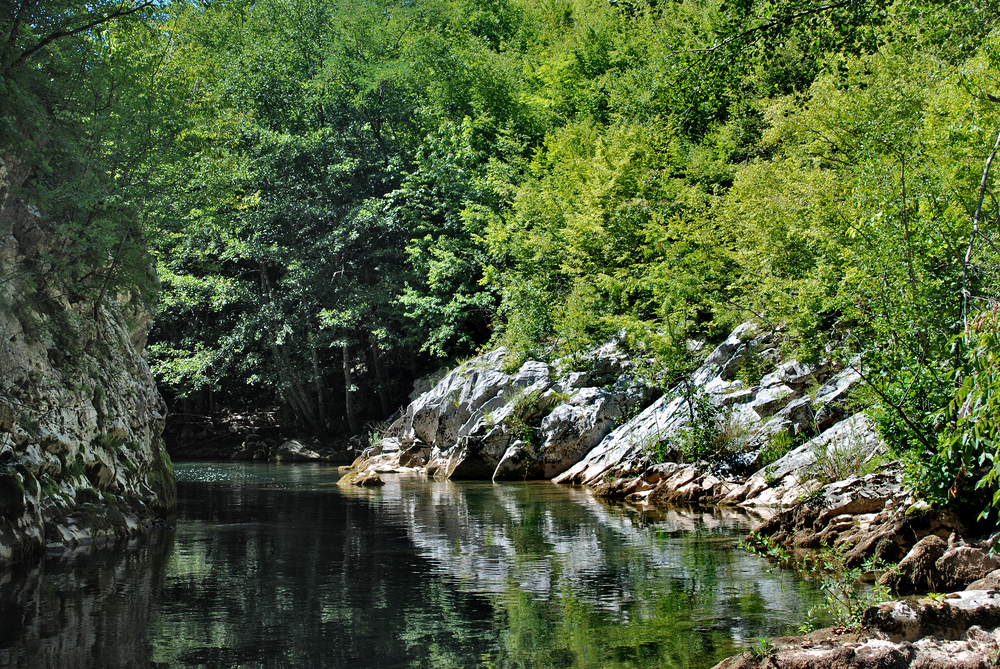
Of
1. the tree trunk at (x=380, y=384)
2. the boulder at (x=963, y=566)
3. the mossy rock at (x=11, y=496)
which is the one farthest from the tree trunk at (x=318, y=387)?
the boulder at (x=963, y=566)

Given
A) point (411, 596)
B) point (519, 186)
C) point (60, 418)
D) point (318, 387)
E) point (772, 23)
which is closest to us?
point (772, 23)

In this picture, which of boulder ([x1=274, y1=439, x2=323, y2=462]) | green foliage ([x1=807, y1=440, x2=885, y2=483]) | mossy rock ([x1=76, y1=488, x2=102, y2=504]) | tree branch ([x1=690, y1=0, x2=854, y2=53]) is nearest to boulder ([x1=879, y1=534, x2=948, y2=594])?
green foliage ([x1=807, y1=440, x2=885, y2=483])

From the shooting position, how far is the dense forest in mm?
10203

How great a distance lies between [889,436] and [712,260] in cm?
1388

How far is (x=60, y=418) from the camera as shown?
1291cm

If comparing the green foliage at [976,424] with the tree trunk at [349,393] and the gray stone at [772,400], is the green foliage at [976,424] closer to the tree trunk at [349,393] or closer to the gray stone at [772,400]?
the gray stone at [772,400]

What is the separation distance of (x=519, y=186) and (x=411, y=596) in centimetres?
2601

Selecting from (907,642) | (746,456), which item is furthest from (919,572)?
(746,456)

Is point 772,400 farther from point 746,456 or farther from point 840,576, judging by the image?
point 840,576

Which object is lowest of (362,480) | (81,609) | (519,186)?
(81,609)

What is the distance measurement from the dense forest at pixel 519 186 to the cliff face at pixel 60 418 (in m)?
0.39

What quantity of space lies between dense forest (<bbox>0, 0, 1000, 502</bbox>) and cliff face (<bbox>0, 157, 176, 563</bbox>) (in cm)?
39

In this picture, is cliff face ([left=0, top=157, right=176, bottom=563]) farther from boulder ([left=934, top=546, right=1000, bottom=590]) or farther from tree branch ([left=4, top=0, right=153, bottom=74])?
boulder ([left=934, top=546, right=1000, bottom=590])

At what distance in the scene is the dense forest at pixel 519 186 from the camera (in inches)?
402
